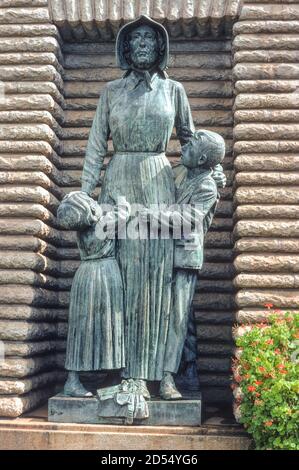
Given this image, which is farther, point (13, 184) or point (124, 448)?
point (13, 184)

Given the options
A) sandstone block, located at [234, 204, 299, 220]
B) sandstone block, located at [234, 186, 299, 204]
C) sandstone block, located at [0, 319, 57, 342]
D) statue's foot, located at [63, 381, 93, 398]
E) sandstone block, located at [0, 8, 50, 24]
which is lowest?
statue's foot, located at [63, 381, 93, 398]

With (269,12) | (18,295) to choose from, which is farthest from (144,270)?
(269,12)

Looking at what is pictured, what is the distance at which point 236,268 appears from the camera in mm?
5887

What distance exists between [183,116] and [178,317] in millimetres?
1849

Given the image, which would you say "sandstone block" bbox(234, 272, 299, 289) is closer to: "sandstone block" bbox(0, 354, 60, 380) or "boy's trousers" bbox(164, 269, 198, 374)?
"boy's trousers" bbox(164, 269, 198, 374)

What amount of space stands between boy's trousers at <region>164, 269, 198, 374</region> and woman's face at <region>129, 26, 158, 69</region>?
188cm

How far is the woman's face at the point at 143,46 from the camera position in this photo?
5.95 meters

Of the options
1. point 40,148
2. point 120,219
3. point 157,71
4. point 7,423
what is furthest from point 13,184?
point 7,423

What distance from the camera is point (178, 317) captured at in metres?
5.55

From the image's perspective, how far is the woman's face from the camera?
19.5 ft

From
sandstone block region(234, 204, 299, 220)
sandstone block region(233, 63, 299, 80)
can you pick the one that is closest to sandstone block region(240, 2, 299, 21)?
sandstone block region(233, 63, 299, 80)
